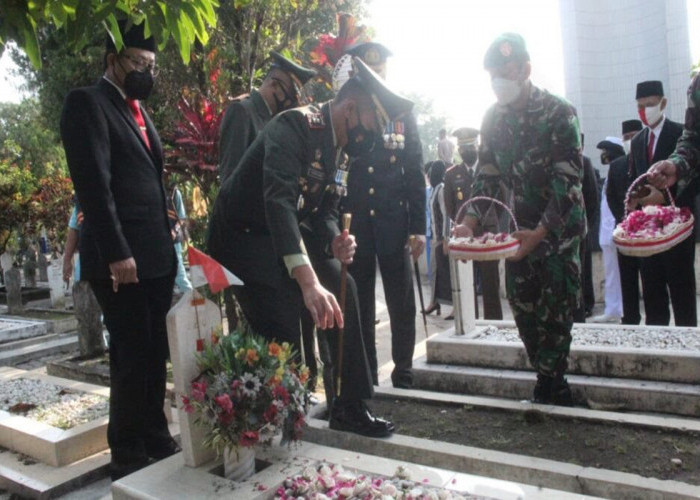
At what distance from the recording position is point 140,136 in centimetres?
345

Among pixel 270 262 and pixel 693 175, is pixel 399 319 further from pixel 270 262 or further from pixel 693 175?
pixel 693 175

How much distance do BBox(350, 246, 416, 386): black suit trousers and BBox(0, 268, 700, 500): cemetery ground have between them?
0.40 metres

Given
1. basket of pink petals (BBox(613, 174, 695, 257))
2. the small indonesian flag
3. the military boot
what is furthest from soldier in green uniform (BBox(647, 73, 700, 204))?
the small indonesian flag

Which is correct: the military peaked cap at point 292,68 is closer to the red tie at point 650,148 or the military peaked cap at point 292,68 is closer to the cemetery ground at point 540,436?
the cemetery ground at point 540,436

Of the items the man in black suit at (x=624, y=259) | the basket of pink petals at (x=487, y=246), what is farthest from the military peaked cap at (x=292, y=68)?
the man in black suit at (x=624, y=259)

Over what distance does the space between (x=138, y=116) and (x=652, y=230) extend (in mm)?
3255

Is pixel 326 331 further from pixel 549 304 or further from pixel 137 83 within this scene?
pixel 137 83

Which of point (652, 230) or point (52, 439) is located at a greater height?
point (652, 230)

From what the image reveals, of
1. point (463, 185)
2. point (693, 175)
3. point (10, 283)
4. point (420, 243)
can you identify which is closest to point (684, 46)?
point (463, 185)

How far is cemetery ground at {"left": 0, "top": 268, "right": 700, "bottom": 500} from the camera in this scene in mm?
2969

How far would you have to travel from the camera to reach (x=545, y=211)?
3.71 meters

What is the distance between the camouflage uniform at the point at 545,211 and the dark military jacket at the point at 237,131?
5.22 feet

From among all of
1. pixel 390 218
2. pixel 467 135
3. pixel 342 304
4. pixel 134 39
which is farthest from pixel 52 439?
pixel 467 135

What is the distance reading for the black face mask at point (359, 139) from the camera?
314 cm
